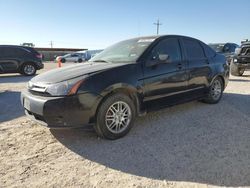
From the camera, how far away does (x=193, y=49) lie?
5391 mm

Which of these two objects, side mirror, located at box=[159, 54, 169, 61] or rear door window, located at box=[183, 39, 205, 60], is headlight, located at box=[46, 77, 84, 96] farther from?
rear door window, located at box=[183, 39, 205, 60]

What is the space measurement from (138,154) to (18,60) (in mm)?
11090

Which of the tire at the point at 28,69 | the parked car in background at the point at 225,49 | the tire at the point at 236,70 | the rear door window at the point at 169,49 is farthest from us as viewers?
the parked car in background at the point at 225,49

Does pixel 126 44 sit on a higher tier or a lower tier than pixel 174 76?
higher

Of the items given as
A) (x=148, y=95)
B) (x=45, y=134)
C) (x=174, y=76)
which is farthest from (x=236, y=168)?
(x=45, y=134)

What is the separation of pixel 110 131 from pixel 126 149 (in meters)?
0.41

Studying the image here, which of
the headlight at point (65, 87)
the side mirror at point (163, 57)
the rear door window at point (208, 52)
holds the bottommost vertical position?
the headlight at point (65, 87)

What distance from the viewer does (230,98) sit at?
6695 millimetres

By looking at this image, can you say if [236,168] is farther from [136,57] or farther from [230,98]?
[230,98]

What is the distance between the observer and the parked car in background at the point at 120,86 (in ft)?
11.3

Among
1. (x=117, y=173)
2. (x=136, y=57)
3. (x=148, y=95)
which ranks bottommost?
(x=117, y=173)

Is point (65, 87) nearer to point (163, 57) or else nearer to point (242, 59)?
point (163, 57)

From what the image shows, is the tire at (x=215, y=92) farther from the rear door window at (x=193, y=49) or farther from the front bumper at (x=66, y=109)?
the front bumper at (x=66, y=109)

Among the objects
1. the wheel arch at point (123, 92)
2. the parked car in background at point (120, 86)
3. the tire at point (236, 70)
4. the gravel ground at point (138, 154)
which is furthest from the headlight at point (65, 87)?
the tire at point (236, 70)
